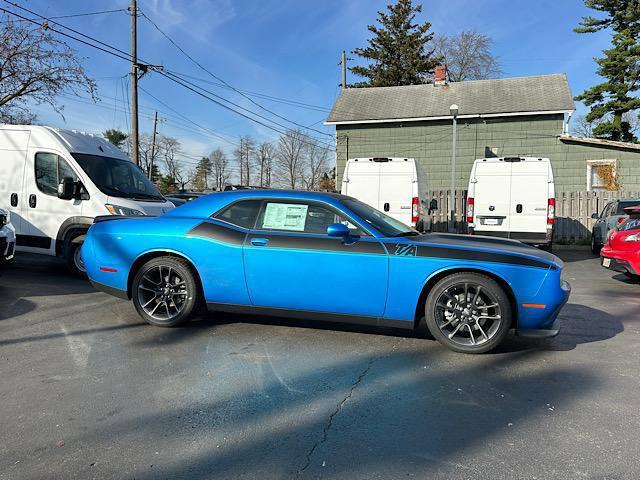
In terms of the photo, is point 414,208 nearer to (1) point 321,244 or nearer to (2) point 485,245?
(2) point 485,245

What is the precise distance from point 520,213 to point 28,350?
9.78m

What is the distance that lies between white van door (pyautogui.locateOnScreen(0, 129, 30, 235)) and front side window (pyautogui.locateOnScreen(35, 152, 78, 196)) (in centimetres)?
32

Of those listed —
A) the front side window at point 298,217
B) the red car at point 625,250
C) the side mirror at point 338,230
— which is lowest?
the red car at point 625,250

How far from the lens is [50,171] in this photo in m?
7.58

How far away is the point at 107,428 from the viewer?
9.26 feet

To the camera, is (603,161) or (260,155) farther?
(260,155)

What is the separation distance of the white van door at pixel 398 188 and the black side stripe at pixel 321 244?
19.9ft

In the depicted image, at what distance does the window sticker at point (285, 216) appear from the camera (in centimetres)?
460

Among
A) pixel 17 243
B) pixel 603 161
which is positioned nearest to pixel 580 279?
pixel 17 243

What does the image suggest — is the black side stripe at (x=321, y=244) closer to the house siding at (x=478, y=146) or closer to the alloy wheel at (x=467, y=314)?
the alloy wheel at (x=467, y=314)

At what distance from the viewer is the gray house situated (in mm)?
18969

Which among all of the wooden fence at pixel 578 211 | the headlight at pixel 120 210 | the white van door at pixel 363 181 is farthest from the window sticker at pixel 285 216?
the wooden fence at pixel 578 211

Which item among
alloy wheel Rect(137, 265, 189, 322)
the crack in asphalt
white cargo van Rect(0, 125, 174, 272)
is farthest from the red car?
white cargo van Rect(0, 125, 174, 272)

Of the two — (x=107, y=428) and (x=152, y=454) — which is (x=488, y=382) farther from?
(x=107, y=428)
